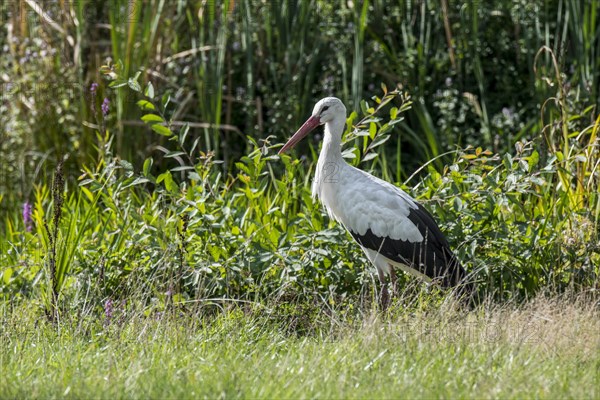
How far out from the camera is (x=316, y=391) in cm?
359

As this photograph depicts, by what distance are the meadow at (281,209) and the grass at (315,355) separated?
1 cm

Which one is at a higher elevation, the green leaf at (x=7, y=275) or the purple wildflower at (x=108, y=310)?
the purple wildflower at (x=108, y=310)

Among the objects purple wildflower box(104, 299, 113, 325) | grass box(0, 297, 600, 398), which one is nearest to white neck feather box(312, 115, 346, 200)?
grass box(0, 297, 600, 398)

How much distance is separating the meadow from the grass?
0.05ft

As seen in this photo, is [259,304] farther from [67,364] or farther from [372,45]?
[372,45]

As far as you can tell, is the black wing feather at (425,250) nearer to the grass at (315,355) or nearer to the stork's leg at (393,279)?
the stork's leg at (393,279)

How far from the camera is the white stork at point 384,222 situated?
5.10 m

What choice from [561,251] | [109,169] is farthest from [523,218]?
[109,169]

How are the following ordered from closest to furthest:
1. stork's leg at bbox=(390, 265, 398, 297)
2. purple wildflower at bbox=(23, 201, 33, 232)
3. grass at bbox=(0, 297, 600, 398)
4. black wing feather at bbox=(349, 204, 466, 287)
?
grass at bbox=(0, 297, 600, 398) → black wing feather at bbox=(349, 204, 466, 287) → stork's leg at bbox=(390, 265, 398, 297) → purple wildflower at bbox=(23, 201, 33, 232)

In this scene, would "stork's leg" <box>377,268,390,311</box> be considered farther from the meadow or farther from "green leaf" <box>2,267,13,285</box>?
"green leaf" <box>2,267,13,285</box>

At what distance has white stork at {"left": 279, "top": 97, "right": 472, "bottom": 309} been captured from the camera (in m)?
5.10

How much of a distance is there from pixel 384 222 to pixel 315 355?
142cm

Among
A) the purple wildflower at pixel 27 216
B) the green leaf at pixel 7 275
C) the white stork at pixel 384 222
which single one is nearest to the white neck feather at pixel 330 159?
the white stork at pixel 384 222

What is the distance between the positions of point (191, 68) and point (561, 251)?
12.6 feet
